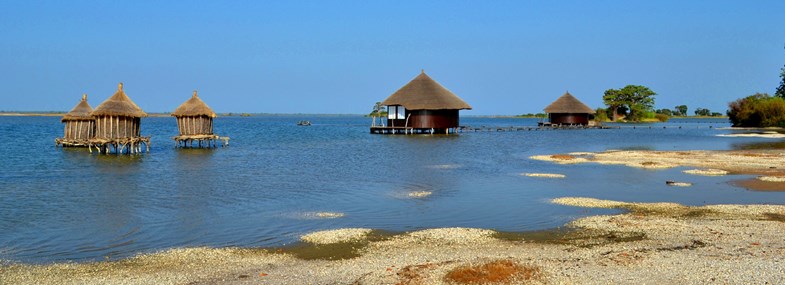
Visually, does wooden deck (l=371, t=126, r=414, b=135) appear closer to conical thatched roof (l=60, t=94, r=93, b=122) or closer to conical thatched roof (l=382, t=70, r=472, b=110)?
conical thatched roof (l=382, t=70, r=472, b=110)

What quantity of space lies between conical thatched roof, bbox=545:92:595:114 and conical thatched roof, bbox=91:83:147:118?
6452 cm

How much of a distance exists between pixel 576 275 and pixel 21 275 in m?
8.71

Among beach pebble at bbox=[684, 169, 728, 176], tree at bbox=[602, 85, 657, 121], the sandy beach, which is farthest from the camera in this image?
tree at bbox=[602, 85, 657, 121]

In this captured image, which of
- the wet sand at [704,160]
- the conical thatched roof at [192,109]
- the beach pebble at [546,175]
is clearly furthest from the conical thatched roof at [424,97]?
the beach pebble at [546,175]

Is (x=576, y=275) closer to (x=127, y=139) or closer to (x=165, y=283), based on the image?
(x=165, y=283)

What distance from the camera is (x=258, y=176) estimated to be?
25.9m

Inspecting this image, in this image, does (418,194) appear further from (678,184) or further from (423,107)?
(423,107)

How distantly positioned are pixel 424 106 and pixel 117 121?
30.2 meters

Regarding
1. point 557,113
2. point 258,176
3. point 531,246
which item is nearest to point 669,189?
point 531,246

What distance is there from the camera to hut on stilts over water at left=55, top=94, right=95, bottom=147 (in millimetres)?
41500

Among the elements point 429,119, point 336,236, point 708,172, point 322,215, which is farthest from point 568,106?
point 336,236

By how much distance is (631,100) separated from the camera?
124 m

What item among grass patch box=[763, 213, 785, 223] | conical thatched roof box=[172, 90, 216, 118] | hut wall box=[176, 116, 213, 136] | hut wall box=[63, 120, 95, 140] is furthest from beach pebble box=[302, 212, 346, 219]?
hut wall box=[63, 120, 95, 140]

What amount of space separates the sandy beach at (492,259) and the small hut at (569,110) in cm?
7607
